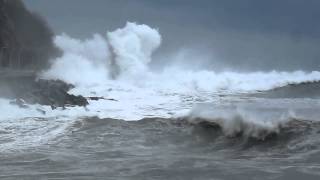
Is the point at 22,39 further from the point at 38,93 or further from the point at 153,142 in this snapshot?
the point at 153,142

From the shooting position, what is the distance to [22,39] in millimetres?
51781

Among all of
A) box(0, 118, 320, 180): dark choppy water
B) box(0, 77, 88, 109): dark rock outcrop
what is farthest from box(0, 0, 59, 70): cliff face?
box(0, 118, 320, 180): dark choppy water

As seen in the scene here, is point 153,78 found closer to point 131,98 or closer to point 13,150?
point 131,98

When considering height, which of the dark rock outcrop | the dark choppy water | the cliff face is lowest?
the dark choppy water

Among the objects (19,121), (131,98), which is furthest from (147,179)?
(131,98)

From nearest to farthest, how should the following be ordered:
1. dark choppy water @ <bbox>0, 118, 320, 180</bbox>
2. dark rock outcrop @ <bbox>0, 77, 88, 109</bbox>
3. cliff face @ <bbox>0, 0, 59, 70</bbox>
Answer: dark choppy water @ <bbox>0, 118, 320, 180</bbox>
dark rock outcrop @ <bbox>0, 77, 88, 109</bbox>
cliff face @ <bbox>0, 0, 59, 70</bbox>

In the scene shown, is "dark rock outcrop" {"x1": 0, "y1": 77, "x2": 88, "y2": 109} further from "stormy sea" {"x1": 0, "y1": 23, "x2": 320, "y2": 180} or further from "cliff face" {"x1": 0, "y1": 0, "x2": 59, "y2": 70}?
"cliff face" {"x1": 0, "y1": 0, "x2": 59, "y2": 70}

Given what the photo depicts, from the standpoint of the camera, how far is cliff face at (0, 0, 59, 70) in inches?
1853

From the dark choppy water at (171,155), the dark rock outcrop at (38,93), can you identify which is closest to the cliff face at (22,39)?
the dark rock outcrop at (38,93)

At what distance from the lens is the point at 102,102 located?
33.8 metres

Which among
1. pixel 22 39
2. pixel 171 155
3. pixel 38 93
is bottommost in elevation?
pixel 171 155

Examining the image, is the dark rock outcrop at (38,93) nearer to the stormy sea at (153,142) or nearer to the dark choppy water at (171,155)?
the stormy sea at (153,142)

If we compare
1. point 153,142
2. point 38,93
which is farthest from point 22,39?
point 153,142

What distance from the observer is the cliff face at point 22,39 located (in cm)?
4706
